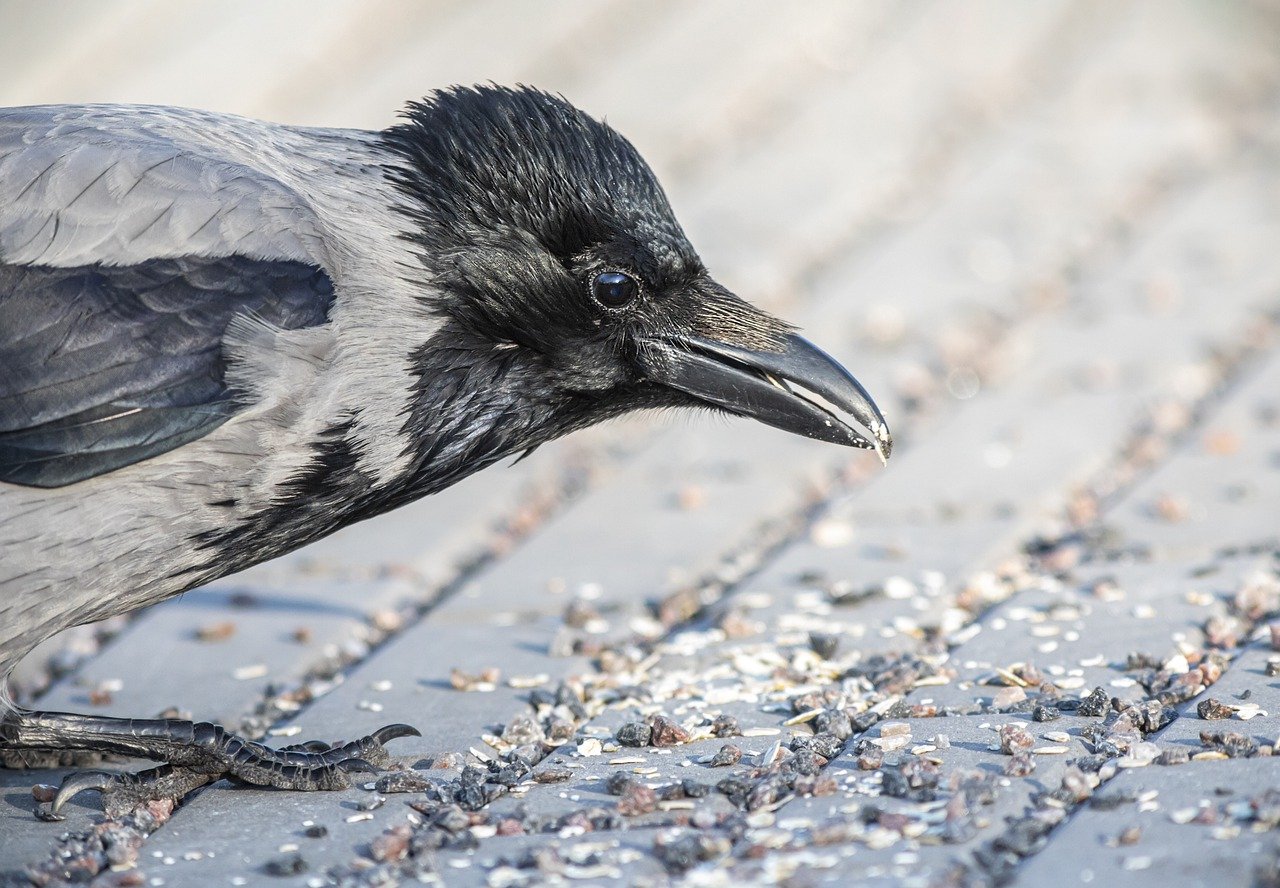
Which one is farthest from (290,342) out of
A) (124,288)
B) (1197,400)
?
(1197,400)

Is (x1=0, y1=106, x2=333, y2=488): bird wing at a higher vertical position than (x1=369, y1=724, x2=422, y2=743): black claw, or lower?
higher

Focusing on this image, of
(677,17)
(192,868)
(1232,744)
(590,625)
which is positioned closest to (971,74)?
(677,17)

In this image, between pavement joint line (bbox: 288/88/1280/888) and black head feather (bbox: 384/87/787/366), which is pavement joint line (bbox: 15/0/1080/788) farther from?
black head feather (bbox: 384/87/787/366)

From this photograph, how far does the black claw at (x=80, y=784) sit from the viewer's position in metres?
4.13

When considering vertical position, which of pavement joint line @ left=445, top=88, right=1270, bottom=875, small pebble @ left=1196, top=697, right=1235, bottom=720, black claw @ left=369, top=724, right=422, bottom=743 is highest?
pavement joint line @ left=445, top=88, right=1270, bottom=875

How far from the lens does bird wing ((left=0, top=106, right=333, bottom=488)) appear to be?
3998 mm

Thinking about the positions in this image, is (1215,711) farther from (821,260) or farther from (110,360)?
(821,260)

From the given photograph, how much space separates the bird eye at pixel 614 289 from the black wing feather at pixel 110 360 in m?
0.84

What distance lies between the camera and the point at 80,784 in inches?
164

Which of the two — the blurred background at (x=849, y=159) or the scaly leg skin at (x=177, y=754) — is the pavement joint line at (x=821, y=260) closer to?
the blurred background at (x=849, y=159)

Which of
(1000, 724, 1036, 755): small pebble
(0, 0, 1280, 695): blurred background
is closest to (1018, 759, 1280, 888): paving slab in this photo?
(1000, 724, 1036, 755): small pebble

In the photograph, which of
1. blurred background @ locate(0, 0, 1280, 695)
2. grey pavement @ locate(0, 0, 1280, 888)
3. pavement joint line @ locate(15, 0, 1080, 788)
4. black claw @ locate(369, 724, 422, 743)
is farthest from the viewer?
blurred background @ locate(0, 0, 1280, 695)

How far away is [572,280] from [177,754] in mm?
1525

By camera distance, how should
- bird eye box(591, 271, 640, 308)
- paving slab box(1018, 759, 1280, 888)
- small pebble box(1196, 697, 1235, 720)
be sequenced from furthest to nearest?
1. bird eye box(591, 271, 640, 308)
2. small pebble box(1196, 697, 1235, 720)
3. paving slab box(1018, 759, 1280, 888)
